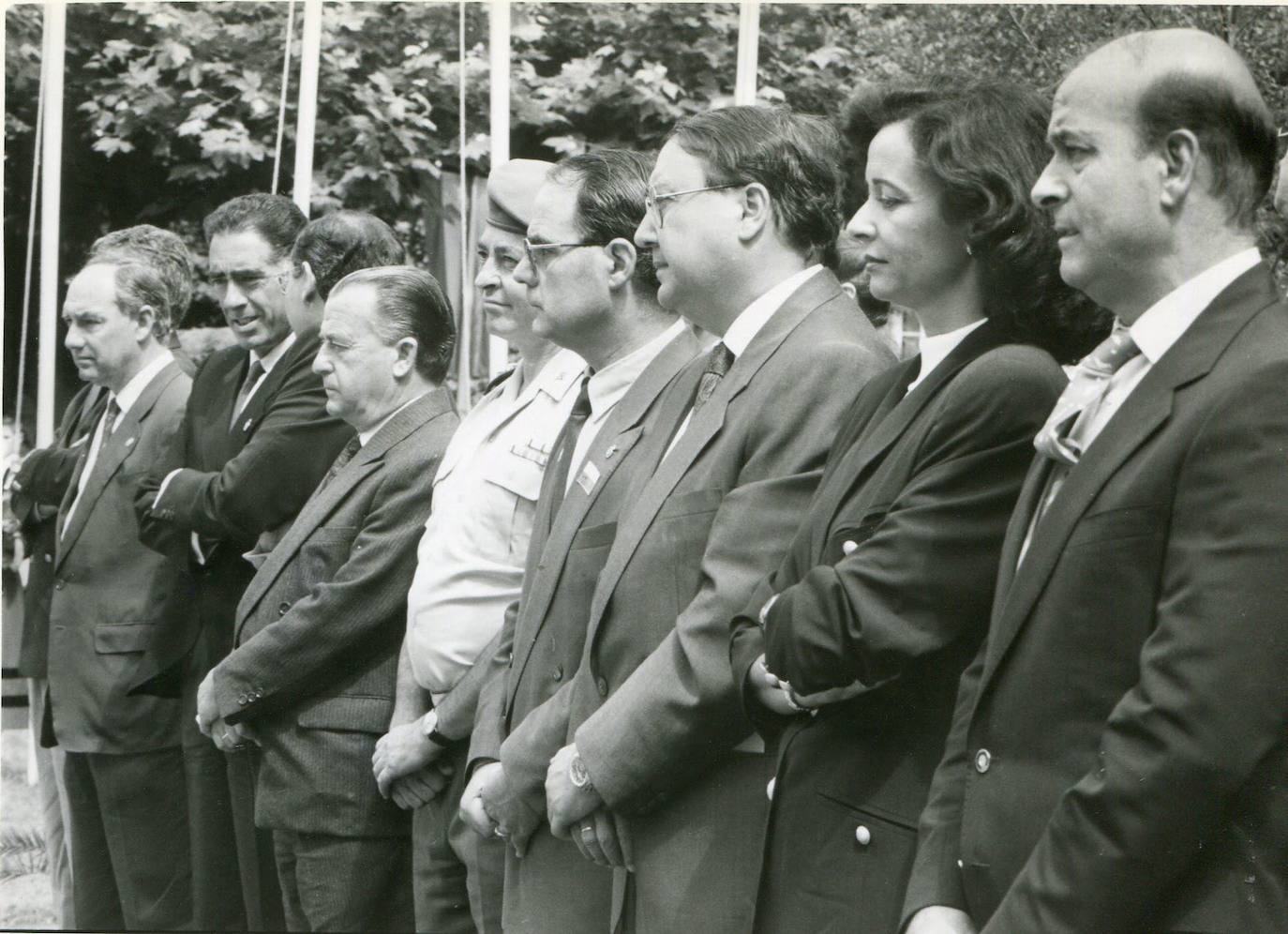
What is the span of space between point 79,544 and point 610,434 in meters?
2.56

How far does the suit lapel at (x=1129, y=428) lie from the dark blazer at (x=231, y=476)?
9.76 feet

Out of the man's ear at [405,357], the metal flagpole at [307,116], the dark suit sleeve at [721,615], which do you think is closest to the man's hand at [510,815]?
the dark suit sleeve at [721,615]

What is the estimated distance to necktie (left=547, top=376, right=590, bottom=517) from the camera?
3531mm

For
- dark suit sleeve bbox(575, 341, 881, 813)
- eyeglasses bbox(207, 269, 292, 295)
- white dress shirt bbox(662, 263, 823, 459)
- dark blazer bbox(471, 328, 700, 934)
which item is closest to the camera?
dark suit sleeve bbox(575, 341, 881, 813)

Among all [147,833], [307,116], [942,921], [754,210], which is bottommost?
[147,833]

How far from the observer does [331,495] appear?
4.29 meters

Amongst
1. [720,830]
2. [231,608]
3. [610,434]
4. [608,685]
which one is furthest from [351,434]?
[720,830]

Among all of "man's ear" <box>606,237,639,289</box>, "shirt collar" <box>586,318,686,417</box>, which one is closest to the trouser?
→ "shirt collar" <box>586,318,686,417</box>

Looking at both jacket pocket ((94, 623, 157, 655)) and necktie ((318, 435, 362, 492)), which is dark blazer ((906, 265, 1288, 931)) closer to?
necktie ((318, 435, 362, 492))

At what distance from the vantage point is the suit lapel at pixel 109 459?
17.1ft

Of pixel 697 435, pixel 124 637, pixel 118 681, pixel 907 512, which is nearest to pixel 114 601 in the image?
pixel 124 637

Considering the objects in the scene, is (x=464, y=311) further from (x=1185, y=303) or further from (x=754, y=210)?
(x=1185, y=303)

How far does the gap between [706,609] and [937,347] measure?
0.57 m

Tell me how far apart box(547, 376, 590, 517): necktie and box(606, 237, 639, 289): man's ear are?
0.23 meters
